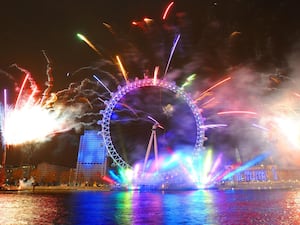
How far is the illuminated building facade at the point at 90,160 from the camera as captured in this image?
14988cm

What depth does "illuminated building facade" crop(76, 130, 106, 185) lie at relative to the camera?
14988 centimetres

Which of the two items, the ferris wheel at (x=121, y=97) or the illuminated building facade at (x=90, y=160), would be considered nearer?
the ferris wheel at (x=121, y=97)

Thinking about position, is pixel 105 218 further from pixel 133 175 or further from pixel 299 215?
pixel 133 175

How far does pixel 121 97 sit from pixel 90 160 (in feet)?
314

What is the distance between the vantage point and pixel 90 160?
155500 mm

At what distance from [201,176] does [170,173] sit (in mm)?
23728

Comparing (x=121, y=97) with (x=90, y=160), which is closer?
(x=121, y=97)

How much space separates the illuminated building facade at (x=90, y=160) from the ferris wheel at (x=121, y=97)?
271ft

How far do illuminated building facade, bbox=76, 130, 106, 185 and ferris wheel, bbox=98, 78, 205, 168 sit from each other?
82.5 m

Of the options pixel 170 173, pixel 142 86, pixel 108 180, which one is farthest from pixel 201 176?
pixel 108 180

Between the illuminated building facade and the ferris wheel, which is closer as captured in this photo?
the ferris wheel

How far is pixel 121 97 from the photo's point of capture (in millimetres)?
68625

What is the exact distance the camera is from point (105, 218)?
2105 cm

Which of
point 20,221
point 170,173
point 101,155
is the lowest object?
point 20,221
